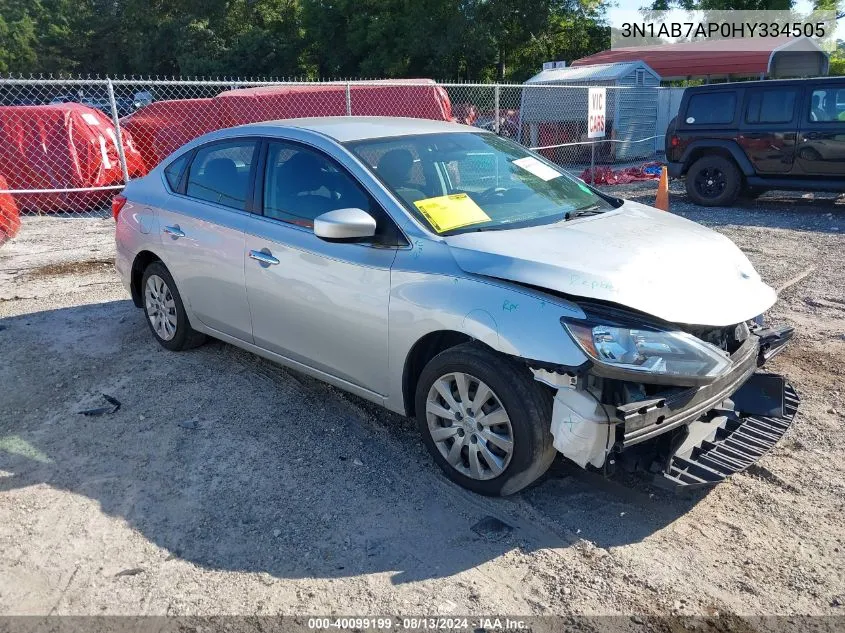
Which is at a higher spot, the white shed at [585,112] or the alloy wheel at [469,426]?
the white shed at [585,112]

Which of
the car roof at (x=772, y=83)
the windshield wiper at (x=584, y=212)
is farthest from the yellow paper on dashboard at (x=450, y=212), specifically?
the car roof at (x=772, y=83)

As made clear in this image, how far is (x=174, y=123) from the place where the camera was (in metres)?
13.3

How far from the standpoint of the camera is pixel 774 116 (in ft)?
35.1

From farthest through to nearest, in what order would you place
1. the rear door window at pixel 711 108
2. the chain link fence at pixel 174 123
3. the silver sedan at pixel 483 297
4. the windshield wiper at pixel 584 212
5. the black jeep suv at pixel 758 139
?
1. the chain link fence at pixel 174 123
2. the rear door window at pixel 711 108
3. the black jeep suv at pixel 758 139
4. the windshield wiper at pixel 584 212
5. the silver sedan at pixel 483 297

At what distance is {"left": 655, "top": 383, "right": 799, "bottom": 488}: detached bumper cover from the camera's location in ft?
10.2

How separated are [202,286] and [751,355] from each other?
336cm

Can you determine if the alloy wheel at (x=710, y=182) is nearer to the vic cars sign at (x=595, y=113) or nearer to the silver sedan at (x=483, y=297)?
the vic cars sign at (x=595, y=113)

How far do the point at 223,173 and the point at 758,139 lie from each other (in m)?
8.92

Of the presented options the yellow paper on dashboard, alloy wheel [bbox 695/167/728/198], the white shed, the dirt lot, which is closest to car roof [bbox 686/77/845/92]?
alloy wheel [bbox 695/167/728/198]

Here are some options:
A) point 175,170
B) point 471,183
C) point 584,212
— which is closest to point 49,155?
point 175,170

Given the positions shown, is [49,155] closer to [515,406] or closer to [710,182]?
[710,182]

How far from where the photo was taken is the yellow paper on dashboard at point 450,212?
365cm

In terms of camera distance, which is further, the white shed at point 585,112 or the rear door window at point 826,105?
the white shed at point 585,112

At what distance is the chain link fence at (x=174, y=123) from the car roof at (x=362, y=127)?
5262mm
